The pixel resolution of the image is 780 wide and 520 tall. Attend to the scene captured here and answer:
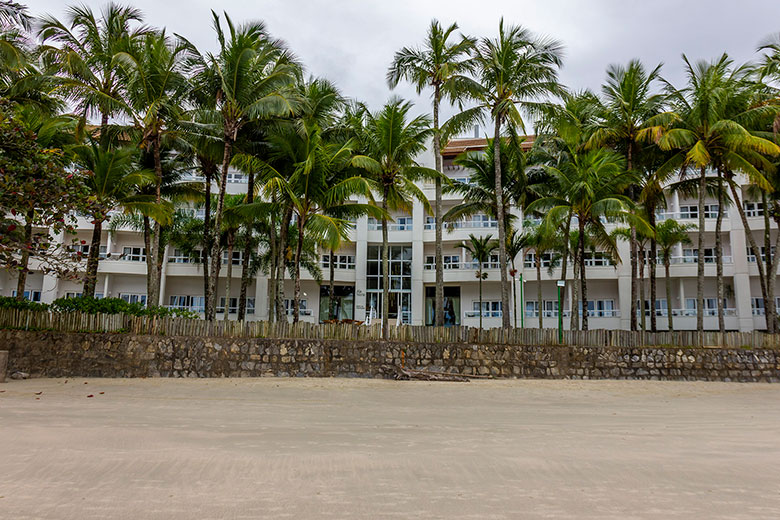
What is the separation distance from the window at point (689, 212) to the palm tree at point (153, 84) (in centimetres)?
2839

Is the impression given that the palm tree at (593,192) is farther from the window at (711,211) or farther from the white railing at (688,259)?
the window at (711,211)

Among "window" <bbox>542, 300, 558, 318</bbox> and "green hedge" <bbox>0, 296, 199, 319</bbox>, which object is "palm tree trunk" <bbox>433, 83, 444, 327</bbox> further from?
"window" <bbox>542, 300, 558, 318</bbox>

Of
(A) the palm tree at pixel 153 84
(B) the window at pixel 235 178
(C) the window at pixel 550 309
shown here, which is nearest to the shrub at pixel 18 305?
(A) the palm tree at pixel 153 84

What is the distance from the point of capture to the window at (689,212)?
102ft

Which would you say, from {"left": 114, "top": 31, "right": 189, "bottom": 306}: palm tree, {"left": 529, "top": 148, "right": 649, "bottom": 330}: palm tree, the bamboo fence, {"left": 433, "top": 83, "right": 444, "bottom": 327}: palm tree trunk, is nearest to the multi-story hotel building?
{"left": 433, "top": 83, "right": 444, "bottom": 327}: palm tree trunk

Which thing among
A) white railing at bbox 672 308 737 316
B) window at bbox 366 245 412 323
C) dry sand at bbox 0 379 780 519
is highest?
window at bbox 366 245 412 323

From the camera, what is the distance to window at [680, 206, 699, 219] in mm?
31203

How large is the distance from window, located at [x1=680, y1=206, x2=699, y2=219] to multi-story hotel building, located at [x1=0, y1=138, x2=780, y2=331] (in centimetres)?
6

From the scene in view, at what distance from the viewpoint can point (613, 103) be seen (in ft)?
Answer: 67.1

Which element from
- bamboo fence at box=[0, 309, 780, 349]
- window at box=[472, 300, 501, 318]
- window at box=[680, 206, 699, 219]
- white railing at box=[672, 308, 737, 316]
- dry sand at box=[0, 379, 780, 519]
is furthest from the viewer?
window at box=[472, 300, 501, 318]

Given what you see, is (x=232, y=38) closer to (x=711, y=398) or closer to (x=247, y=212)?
(x=247, y=212)

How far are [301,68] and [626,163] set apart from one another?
1403 cm

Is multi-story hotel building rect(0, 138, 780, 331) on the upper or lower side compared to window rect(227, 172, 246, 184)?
lower

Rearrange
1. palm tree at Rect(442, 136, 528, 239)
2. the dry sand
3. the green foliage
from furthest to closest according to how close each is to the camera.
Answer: palm tree at Rect(442, 136, 528, 239) → the green foliage → the dry sand
